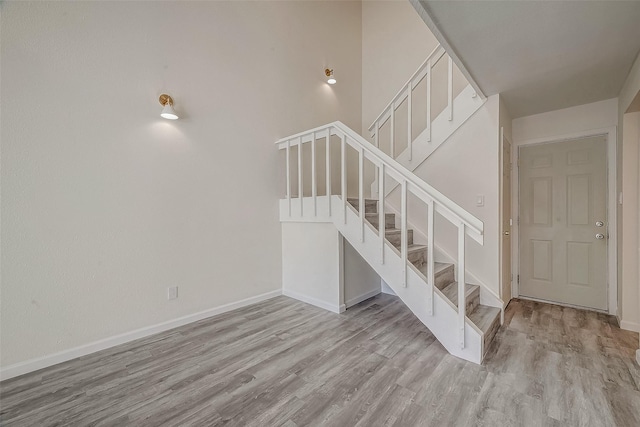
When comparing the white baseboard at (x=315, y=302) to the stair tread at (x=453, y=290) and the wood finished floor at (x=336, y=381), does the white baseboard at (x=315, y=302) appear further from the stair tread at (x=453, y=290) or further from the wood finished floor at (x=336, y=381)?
the stair tread at (x=453, y=290)

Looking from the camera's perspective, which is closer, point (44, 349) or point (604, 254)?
point (44, 349)

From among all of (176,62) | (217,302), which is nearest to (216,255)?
(217,302)

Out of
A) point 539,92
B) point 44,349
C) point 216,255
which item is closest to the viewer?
point 44,349

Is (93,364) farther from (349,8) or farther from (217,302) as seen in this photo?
(349,8)

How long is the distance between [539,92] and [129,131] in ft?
13.0

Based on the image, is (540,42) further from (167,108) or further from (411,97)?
(167,108)

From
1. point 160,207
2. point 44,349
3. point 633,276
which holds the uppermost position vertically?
point 160,207

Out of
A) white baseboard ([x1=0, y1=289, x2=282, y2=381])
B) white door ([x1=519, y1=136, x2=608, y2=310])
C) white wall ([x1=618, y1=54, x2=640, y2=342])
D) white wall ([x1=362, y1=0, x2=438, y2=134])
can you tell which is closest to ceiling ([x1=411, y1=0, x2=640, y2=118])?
white wall ([x1=618, y1=54, x2=640, y2=342])

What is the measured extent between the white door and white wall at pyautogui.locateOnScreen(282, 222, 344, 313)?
250 centimetres

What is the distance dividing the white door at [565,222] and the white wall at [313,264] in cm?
250

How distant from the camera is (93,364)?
204 centimetres

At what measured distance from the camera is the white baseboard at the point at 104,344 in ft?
6.28

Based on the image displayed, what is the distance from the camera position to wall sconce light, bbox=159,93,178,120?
2456mm

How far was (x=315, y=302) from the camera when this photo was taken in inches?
126
